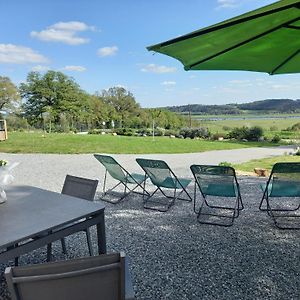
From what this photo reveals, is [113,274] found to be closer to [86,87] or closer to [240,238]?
[240,238]

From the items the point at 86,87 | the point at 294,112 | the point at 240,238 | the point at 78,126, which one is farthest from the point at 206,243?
the point at 86,87

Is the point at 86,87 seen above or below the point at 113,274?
above

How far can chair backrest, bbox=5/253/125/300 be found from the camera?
Answer: 1156mm

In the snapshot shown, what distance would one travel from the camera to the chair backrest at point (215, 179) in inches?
151

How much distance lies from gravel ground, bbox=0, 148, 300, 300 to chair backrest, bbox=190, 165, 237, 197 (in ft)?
1.55

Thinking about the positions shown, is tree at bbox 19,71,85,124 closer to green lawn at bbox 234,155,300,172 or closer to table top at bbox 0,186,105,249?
green lawn at bbox 234,155,300,172

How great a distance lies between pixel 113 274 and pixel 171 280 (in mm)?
1520

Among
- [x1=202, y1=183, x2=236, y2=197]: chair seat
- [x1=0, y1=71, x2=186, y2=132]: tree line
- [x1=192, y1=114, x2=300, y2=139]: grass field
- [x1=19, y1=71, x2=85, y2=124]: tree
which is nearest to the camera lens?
[x1=202, y1=183, x2=236, y2=197]: chair seat

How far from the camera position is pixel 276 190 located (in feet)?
13.0

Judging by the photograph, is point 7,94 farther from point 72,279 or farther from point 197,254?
point 72,279

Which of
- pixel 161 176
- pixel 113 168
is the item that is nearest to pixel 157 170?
pixel 161 176

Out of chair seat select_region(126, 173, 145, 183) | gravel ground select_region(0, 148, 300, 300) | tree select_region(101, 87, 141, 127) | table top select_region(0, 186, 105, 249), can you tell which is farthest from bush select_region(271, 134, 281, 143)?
tree select_region(101, 87, 141, 127)

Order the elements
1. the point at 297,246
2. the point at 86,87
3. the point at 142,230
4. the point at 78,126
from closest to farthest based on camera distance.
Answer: the point at 297,246 < the point at 142,230 < the point at 78,126 < the point at 86,87

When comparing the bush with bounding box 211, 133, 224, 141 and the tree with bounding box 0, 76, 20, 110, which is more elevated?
the tree with bounding box 0, 76, 20, 110
